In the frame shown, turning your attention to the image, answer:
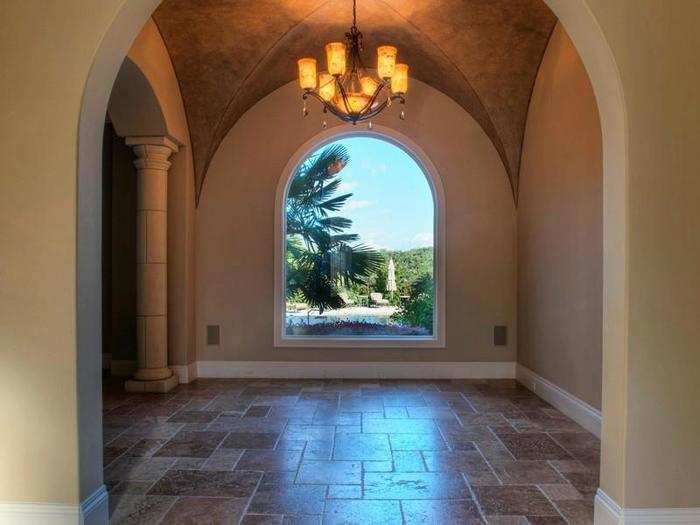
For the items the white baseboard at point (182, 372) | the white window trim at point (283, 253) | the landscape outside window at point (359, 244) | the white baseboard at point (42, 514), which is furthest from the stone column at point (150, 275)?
the white baseboard at point (42, 514)

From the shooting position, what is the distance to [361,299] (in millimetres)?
5887

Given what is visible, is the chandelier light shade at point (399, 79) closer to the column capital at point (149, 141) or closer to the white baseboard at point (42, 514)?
the column capital at point (149, 141)

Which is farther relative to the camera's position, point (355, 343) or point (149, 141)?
point (355, 343)

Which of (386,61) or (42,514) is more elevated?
(386,61)

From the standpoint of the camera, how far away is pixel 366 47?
5219 millimetres

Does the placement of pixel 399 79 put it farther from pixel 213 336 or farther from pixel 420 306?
pixel 213 336

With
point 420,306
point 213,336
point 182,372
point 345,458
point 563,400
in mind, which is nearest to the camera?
point 345,458

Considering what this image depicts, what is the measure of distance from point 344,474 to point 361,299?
2993mm

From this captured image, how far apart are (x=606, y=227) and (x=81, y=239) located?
2309mm

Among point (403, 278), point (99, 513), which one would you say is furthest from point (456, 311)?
point (99, 513)

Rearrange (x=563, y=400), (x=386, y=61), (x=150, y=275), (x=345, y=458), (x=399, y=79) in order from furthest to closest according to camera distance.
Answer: (x=150, y=275)
(x=563, y=400)
(x=399, y=79)
(x=386, y=61)
(x=345, y=458)

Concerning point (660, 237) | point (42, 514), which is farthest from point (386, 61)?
point (42, 514)

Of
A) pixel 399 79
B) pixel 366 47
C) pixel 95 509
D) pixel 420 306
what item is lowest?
pixel 95 509

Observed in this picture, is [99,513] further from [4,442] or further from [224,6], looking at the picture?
[224,6]
